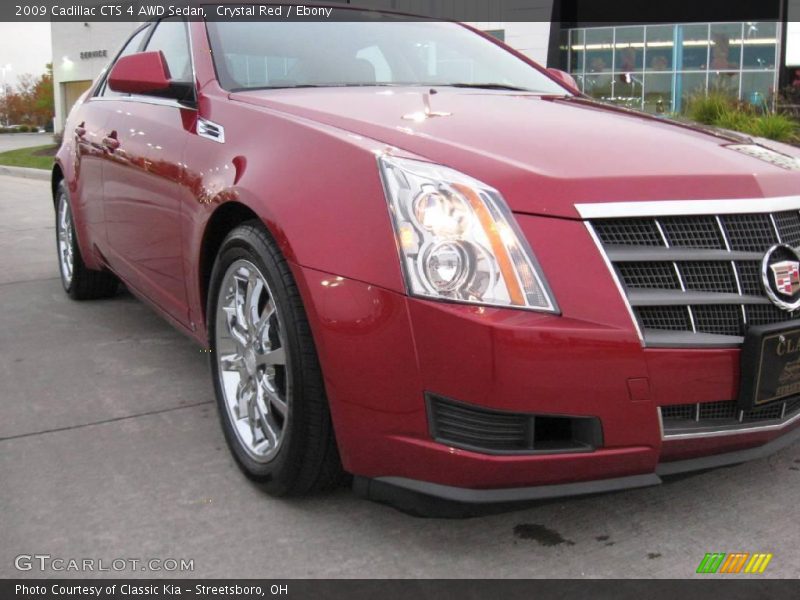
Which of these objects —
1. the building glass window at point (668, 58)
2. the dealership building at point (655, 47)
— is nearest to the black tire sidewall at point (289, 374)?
the dealership building at point (655, 47)

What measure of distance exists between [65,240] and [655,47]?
19.8m

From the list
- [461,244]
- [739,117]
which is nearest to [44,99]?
[739,117]

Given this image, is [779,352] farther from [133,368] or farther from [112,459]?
[133,368]

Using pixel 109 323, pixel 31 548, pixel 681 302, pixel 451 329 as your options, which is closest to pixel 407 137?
pixel 451 329

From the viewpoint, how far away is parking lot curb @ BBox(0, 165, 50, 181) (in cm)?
1708

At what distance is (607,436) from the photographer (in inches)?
79.5

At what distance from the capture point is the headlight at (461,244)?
199 cm

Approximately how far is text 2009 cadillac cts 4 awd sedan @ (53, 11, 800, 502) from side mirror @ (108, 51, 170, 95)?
2.16 ft

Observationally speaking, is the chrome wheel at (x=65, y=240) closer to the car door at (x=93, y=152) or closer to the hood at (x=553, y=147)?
the car door at (x=93, y=152)

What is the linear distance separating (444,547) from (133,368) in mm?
2100

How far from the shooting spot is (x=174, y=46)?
3.71 m

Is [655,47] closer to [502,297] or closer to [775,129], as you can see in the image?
A: [775,129]

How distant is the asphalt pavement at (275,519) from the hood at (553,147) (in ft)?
2.65

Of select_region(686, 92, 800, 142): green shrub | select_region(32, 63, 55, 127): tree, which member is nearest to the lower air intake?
select_region(686, 92, 800, 142): green shrub
